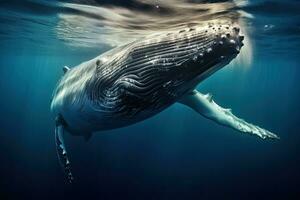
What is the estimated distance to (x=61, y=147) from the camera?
902 cm

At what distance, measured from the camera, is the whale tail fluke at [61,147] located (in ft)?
27.9

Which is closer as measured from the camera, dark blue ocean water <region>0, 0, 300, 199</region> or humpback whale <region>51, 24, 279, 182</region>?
humpback whale <region>51, 24, 279, 182</region>

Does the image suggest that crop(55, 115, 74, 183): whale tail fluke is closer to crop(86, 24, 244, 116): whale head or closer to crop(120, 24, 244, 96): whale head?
crop(86, 24, 244, 116): whale head

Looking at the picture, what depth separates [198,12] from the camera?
14117mm

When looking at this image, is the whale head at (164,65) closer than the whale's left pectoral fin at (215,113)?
Yes

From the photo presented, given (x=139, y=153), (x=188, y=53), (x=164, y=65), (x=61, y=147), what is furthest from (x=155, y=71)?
(x=139, y=153)

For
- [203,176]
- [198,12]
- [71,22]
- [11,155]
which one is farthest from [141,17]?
[11,155]

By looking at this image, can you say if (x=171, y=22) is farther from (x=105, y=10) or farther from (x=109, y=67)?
(x=109, y=67)

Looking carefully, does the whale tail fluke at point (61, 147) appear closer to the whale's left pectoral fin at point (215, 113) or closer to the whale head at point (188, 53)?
the whale's left pectoral fin at point (215, 113)

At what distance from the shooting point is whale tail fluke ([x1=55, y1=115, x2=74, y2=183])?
8519mm

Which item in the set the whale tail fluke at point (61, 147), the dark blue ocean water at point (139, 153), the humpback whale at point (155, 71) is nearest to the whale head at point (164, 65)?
the humpback whale at point (155, 71)

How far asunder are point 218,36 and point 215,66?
0.44 meters

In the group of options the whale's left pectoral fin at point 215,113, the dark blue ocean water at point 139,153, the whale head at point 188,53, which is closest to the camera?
the whale head at point 188,53

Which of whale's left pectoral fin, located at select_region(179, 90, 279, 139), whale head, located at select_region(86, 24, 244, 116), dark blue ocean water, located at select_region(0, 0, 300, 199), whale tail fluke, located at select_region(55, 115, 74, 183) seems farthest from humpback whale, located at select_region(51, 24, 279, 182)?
dark blue ocean water, located at select_region(0, 0, 300, 199)
